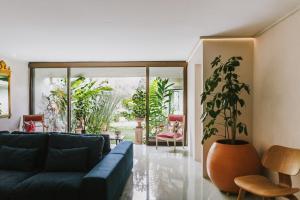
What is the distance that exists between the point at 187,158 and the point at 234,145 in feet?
7.12

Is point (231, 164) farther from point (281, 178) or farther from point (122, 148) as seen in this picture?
point (122, 148)

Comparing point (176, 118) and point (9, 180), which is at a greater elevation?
point (176, 118)

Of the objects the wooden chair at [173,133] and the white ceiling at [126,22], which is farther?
the wooden chair at [173,133]

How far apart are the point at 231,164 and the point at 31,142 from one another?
2698 mm

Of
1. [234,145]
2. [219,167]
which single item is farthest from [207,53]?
[219,167]

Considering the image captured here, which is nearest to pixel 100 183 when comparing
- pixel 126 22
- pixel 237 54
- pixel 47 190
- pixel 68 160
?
pixel 47 190

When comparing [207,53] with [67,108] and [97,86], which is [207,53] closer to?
[97,86]

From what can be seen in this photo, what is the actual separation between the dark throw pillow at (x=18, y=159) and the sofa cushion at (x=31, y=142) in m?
0.08

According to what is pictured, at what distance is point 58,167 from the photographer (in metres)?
3.10

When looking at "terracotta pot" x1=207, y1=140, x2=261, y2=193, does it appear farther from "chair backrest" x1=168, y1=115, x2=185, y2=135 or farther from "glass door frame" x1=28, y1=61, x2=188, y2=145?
"glass door frame" x1=28, y1=61, x2=188, y2=145

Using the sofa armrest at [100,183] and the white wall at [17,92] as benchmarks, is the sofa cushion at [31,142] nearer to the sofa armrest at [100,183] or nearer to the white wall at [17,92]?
the sofa armrest at [100,183]

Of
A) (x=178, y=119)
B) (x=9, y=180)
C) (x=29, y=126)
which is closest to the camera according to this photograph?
(x=9, y=180)

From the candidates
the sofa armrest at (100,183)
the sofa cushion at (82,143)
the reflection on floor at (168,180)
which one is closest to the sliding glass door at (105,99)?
the reflection on floor at (168,180)

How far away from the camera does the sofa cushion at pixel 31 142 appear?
3.34 m
